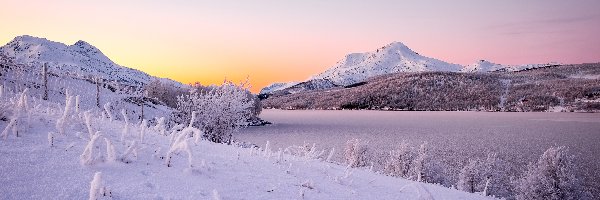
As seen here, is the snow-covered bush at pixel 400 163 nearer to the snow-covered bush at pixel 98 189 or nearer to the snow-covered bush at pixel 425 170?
the snow-covered bush at pixel 425 170

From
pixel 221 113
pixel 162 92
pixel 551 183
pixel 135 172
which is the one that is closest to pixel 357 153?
pixel 221 113

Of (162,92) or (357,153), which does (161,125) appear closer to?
(357,153)

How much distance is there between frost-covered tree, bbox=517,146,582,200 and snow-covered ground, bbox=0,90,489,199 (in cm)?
2716

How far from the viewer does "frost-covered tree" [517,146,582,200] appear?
3005cm

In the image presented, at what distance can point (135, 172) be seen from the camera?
526 cm

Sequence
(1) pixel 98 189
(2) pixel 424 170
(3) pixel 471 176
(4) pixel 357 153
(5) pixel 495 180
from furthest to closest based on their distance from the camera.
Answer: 1. (4) pixel 357 153
2. (2) pixel 424 170
3. (5) pixel 495 180
4. (3) pixel 471 176
5. (1) pixel 98 189

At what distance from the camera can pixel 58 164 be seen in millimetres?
4965

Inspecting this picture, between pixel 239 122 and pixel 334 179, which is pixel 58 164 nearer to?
pixel 334 179

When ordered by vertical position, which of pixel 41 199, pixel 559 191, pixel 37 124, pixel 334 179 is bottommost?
pixel 559 191

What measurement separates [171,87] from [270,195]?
86873mm

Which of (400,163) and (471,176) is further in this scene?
(400,163)

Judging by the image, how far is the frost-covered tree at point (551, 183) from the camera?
3005 centimetres

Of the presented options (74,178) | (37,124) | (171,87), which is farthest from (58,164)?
(171,87)

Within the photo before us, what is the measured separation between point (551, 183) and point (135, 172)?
34447 millimetres
